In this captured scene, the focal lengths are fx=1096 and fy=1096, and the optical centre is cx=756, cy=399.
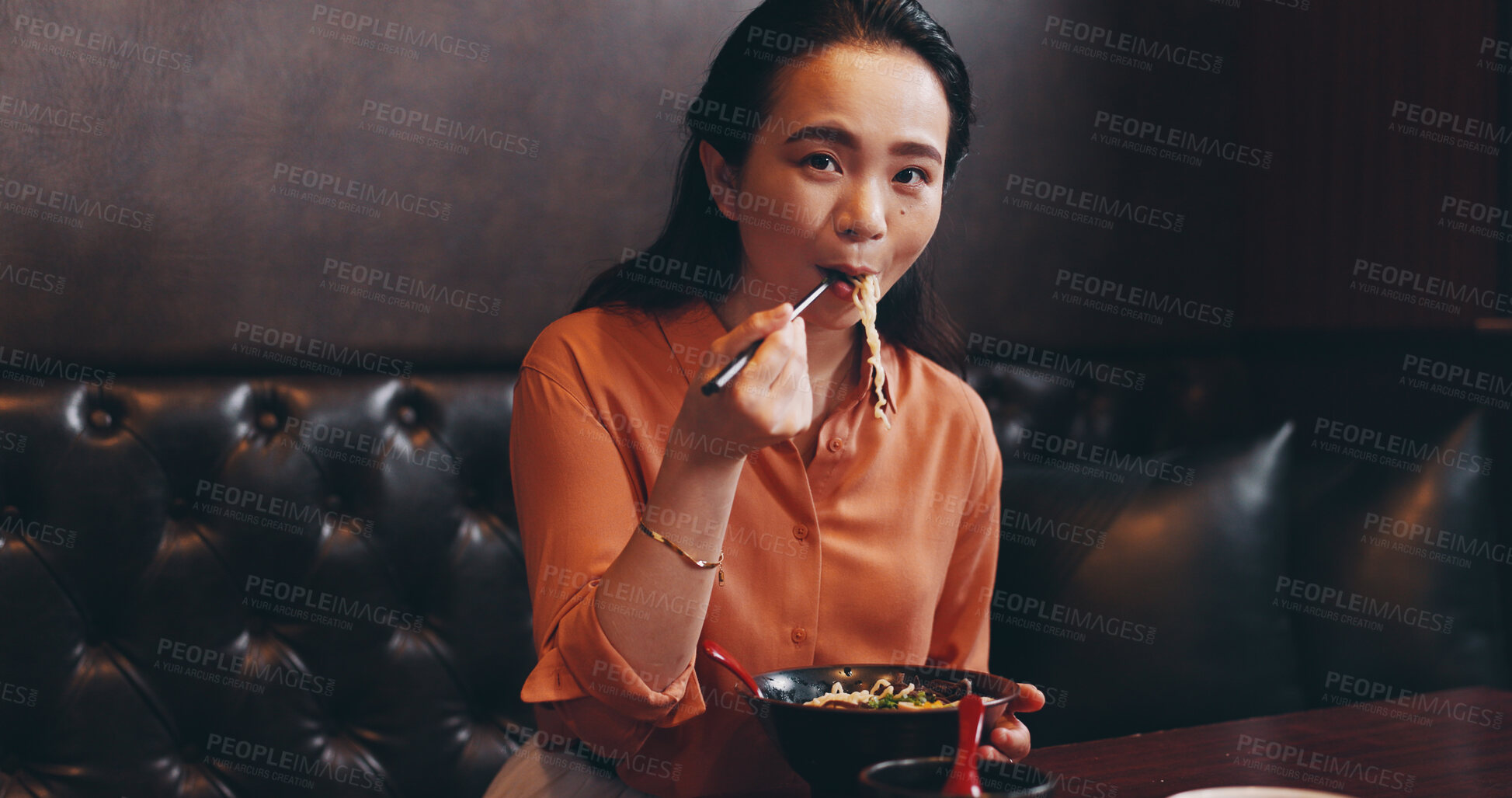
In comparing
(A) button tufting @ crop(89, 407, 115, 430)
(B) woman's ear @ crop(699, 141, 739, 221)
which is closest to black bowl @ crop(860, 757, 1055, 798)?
(B) woman's ear @ crop(699, 141, 739, 221)

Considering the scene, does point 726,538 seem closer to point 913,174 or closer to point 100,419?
point 913,174

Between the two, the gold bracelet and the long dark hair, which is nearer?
the gold bracelet

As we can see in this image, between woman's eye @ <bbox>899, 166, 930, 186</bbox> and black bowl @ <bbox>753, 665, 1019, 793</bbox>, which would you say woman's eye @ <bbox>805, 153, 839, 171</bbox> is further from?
black bowl @ <bbox>753, 665, 1019, 793</bbox>

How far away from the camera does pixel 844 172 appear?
4.21 ft

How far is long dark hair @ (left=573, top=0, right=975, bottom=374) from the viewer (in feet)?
4.45

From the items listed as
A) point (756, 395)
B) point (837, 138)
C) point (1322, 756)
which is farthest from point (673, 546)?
point (1322, 756)

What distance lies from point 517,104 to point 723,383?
123cm

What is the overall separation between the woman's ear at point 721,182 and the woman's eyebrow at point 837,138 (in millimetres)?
141

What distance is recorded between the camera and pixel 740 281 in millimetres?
1488

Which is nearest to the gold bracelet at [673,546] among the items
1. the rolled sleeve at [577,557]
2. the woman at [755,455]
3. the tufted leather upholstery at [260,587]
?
the woman at [755,455]

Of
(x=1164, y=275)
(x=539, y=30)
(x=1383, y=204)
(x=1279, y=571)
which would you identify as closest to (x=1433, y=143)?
(x=1383, y=204)

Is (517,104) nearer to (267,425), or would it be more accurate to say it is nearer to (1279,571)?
(267,425)

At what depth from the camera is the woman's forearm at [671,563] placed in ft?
3.51

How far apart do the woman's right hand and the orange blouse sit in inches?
9.4
